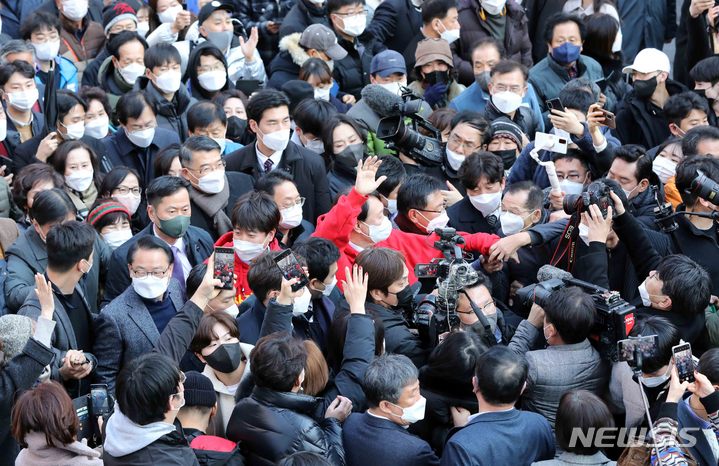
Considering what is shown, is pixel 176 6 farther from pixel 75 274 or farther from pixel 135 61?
pixel 75 274

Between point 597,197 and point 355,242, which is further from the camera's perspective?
point 355,242

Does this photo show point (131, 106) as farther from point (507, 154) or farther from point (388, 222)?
point (507, 154)

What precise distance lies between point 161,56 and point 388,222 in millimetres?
3005

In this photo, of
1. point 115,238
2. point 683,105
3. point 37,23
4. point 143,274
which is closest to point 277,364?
point 143,274

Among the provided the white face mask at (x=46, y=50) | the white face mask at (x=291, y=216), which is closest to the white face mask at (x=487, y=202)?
the white face mask at (x=291, y=216)

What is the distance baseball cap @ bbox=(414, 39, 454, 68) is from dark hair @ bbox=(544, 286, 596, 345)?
4102 mm

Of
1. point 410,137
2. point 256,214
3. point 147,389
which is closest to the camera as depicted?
point 147,389

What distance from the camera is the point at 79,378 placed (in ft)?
19.1

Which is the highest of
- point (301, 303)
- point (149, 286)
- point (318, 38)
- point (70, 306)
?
point (301, 303)

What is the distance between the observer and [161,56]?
899 centimetres

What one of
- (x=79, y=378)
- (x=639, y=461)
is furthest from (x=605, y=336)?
(x=79, y=378)

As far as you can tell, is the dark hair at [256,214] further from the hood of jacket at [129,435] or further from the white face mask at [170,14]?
the white face mask at [170,14]

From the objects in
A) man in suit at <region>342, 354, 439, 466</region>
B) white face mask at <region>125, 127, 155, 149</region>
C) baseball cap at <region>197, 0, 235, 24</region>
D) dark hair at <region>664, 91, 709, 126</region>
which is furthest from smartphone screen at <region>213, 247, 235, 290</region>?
baseball cap at <region>197, 0, 235, 24</region>

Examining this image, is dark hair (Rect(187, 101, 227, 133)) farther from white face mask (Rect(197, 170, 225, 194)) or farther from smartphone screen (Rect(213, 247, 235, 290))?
smartphone screen (Rect(213, 247, 235, 290))
